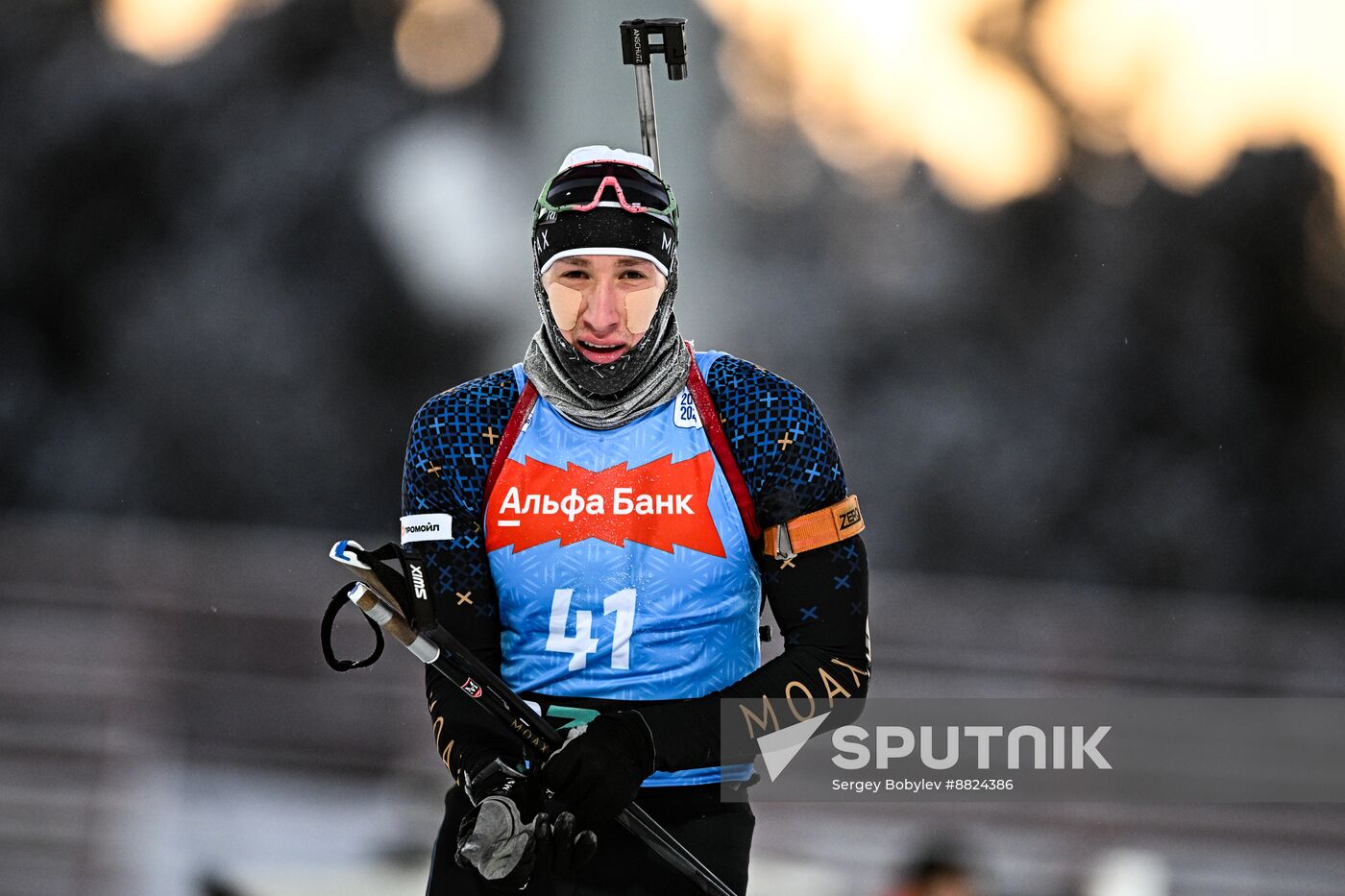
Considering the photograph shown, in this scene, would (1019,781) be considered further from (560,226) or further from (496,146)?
(560,226)

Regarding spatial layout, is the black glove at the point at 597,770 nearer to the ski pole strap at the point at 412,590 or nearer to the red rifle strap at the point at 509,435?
the ski pole strap at the point at 412,590

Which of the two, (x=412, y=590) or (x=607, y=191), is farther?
(x=607, y=191)

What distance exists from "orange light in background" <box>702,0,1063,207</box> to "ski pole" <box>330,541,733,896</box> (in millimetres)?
4145

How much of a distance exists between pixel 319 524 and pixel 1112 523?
3.42 meters

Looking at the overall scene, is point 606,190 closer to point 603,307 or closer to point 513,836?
point 603,307

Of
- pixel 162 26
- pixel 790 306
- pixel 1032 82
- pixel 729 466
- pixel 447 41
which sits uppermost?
pixel 162 26

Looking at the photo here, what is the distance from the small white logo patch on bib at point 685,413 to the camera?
2.85m

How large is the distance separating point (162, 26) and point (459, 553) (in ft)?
15.1

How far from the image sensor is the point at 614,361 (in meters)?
2.82

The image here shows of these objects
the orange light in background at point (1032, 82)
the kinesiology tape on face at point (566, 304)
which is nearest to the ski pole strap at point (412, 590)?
the kinesiology tape on face at point (566, 304)

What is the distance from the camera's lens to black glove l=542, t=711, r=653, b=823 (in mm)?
2467

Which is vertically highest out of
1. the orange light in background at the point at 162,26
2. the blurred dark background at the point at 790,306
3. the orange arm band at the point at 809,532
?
the orange light in background at the point at 162,26

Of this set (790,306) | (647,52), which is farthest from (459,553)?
(790,306)

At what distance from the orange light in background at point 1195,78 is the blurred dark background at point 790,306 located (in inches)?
0.9
